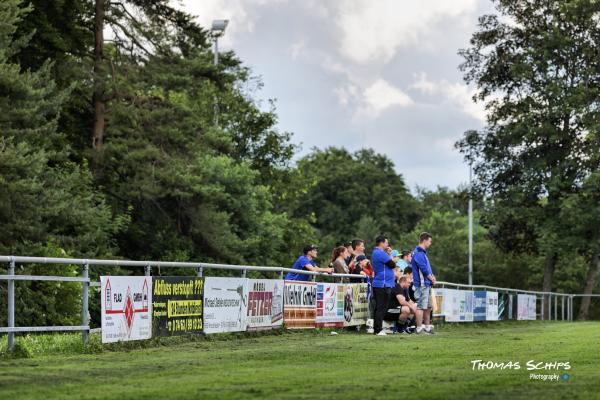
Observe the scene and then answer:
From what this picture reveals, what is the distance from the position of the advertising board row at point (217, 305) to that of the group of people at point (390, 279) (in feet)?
1.52

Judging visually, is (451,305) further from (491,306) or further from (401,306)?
(401,306)

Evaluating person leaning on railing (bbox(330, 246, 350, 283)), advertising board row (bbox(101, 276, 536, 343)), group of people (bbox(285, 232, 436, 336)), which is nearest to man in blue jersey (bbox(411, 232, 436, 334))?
group of people (bbox(285, 232, 436, 336))

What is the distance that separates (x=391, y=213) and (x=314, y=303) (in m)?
88.3

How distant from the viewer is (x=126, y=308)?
57.6 ft

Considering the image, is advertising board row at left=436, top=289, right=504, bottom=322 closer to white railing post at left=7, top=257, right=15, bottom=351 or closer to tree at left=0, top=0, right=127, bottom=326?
tree at left=0, top=0, right=127, bottom=326

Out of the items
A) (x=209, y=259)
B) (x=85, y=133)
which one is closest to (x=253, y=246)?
(x=209, y=259)

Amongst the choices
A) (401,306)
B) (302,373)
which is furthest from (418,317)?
(302,373)

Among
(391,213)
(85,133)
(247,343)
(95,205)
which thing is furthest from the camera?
(391,213)

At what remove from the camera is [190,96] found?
174 ft

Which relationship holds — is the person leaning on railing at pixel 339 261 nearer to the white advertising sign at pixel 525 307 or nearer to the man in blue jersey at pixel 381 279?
the man in blue jersey at pixel 381 279

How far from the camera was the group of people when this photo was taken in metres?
24.2

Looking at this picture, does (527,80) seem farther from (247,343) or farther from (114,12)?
(247,343)

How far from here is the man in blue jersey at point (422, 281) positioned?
2450 cm

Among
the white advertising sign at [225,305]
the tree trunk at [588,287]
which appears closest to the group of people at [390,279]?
the white advertising sign at [225,305]
